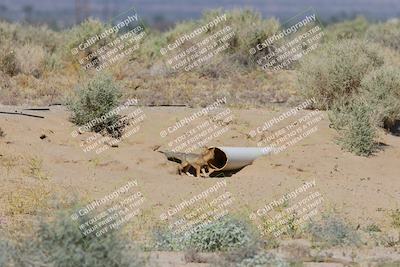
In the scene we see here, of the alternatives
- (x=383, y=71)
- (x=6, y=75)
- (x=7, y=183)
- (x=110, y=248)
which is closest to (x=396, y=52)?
(x=383, y=71)

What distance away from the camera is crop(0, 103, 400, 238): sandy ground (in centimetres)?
1342

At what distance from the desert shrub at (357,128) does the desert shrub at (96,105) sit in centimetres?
406

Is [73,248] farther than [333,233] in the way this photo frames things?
No

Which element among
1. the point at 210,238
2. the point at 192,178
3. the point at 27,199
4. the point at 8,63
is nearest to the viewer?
the point at 210,238

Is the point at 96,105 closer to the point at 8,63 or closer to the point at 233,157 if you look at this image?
the point at 233,157

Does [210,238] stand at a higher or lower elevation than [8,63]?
lower

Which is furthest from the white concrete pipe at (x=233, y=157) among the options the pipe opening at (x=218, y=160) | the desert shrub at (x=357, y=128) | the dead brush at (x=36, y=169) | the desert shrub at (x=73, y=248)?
the desert shrub at (x=73, y=248)

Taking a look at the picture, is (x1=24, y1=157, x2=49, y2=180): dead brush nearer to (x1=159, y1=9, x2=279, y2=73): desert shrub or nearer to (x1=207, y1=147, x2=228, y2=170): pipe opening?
(x1=207, y1=147, x2=228, y2=170): pipe opening

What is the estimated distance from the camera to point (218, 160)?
15.2 m

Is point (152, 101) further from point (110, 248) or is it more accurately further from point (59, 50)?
point (110, 248)

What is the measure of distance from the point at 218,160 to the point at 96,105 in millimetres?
2922

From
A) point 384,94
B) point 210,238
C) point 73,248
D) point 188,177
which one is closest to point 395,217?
point 210,238

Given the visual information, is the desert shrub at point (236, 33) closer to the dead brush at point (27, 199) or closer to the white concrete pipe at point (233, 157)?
the white concrete pipe at point (233, 157)

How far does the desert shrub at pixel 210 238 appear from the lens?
10.6m
